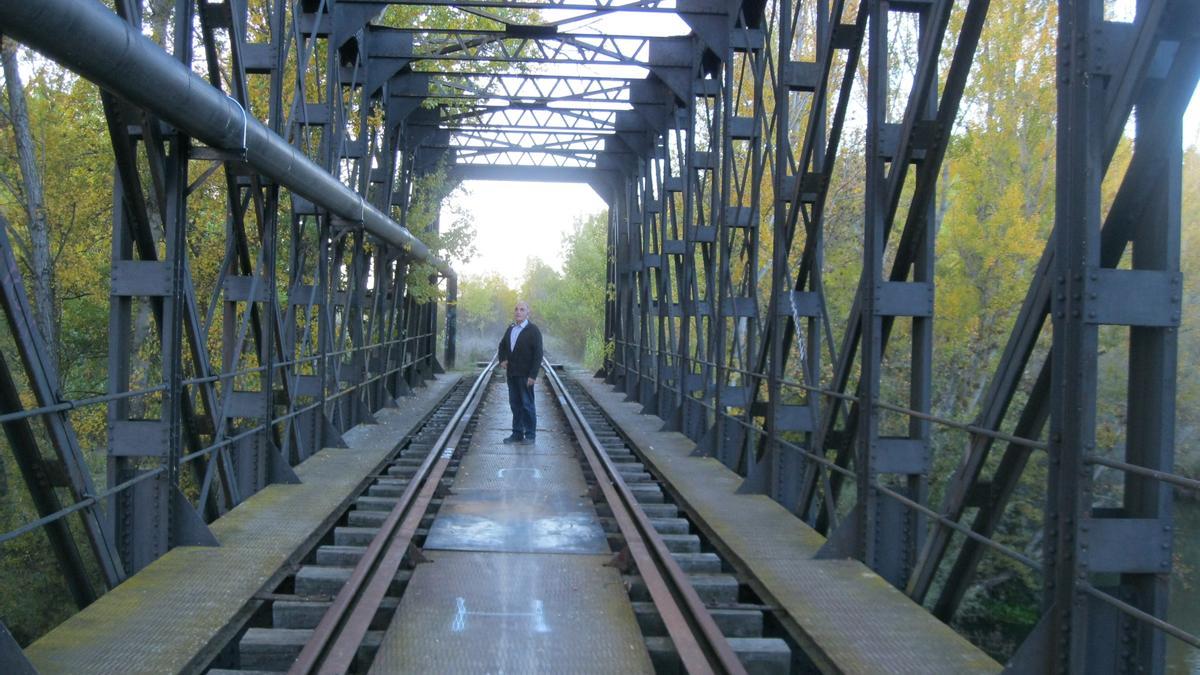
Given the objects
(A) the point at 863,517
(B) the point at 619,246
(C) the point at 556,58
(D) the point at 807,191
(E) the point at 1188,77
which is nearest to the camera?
(E) the point at 1188,77

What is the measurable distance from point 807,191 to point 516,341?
17.5 feet

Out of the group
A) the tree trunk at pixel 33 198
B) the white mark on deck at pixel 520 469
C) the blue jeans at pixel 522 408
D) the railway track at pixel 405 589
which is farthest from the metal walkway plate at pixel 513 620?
the tree trunk at pixel 33 198

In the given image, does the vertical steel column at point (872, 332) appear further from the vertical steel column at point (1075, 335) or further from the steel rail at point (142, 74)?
the steel rail at point (142, 74)

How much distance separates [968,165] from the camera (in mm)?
19688

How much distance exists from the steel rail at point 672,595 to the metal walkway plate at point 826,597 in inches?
20.6

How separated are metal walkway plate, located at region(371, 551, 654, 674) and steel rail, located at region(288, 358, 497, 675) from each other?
0.16m

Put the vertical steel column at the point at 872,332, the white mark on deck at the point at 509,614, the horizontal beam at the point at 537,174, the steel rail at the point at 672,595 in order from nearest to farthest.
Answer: the steel rail at the point at 672,595
the white mark on deck at the point at 509,614
the vertical steel column at the point at 872,332
the horizontal beam at the point at 537,174

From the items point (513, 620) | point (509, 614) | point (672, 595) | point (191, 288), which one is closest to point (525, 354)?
point (191, 288)

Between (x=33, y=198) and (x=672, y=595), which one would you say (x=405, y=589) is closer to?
(x=672, y=595)

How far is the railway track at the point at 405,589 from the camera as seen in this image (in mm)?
4828

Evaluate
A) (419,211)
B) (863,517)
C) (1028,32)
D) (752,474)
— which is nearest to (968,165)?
(1028,32)

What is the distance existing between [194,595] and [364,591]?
0.93 m

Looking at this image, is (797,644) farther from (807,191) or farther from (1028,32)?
(1028,32)

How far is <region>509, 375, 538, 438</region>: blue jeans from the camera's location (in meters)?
12.8
